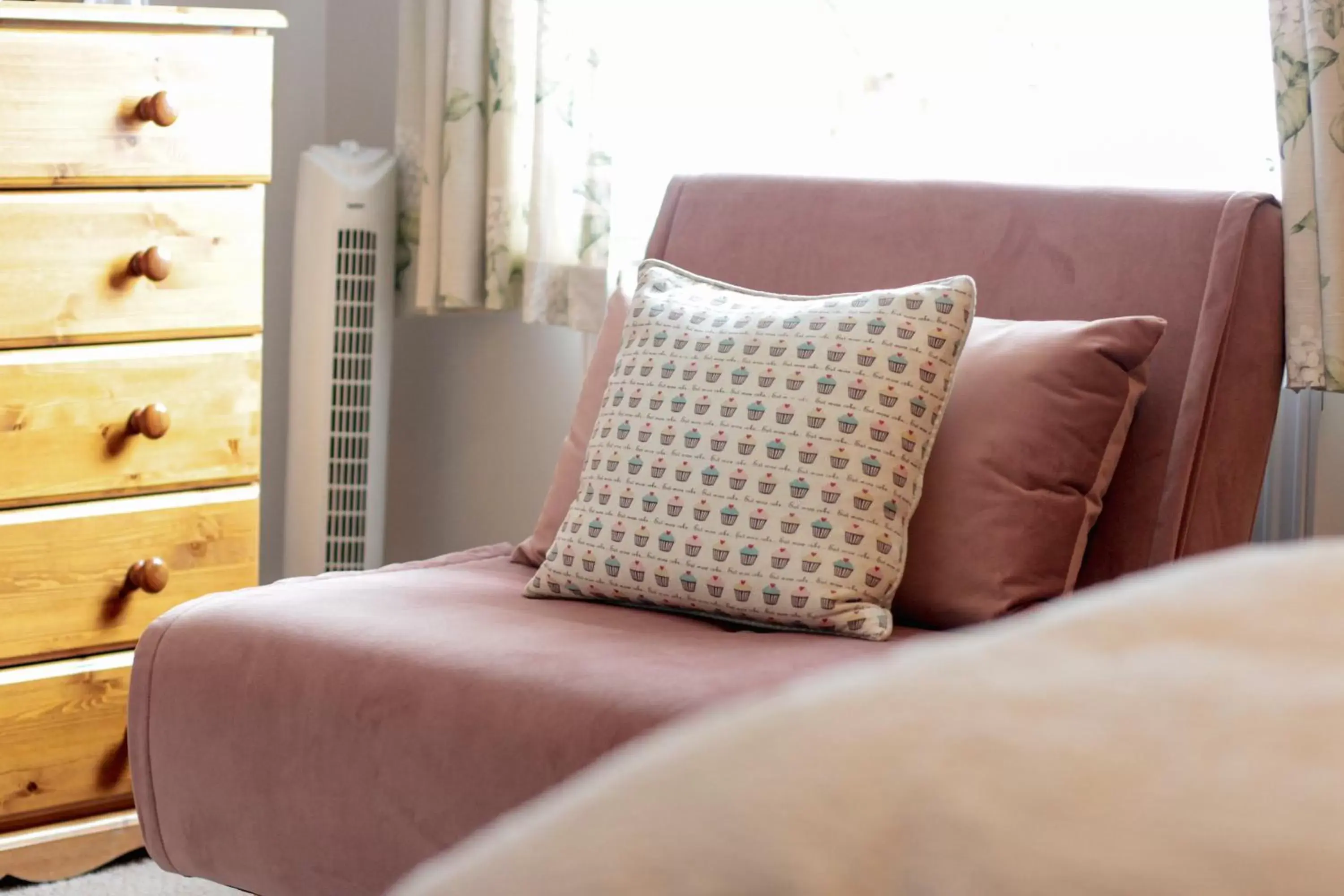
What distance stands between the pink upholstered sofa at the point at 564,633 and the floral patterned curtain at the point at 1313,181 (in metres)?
0.03

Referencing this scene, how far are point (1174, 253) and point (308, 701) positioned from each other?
0.99m

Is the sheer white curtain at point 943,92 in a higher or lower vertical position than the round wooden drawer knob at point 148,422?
higher

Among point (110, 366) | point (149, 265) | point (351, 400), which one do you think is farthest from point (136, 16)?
point (351, 400)

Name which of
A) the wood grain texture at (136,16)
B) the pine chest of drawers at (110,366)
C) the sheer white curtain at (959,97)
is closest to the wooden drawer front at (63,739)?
the pine chest of drawers at (110,366)

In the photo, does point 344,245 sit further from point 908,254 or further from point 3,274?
point 908,254

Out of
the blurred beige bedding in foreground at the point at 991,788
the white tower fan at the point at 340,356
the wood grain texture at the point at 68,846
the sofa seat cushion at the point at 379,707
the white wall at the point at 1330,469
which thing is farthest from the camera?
the white tower fan at the point at 340,356

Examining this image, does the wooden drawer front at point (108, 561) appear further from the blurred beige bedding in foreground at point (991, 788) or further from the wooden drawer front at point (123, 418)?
the blurred beige bedding in foreground at point (991, 788)

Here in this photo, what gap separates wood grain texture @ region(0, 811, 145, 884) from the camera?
81.6 inches

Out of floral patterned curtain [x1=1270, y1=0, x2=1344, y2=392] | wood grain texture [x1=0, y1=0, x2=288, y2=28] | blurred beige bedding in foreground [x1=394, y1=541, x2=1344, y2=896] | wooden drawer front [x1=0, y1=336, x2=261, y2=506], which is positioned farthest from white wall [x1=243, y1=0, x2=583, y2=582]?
blurred beige bedding in foreground [x1=394, y1=541, x2=1344, y2=896]

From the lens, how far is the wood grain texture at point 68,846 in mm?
2072

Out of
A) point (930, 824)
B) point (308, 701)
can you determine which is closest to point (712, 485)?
point (308, 701)

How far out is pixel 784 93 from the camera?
2342 millimetres

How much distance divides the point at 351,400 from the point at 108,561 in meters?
0.63

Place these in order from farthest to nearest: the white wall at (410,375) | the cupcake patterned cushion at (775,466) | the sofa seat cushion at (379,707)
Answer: the white wall at (410,375) → the cupcake patterned cushion at (775,466) → the sofa seat cushion at (379,707)
